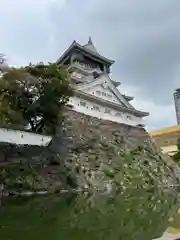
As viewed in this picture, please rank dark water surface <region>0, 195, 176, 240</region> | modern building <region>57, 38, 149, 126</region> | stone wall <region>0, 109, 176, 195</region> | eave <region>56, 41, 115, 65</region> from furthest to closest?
eave <region>56, 41, 115, 65</region> → modern building <region>57, 38, 149, 126</region> → stone wall <region>0, 109, 176, 195</region> → dark water surface <region>0, 195, 176, 240</region>

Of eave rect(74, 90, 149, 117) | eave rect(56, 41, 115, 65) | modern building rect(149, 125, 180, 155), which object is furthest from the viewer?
modern building rect(149, 125, 180, 155)

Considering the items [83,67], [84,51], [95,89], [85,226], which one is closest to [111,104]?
[95,89]

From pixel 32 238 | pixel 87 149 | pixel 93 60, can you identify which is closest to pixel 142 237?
pixel 32 238

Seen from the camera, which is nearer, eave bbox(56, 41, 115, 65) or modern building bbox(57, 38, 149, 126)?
modern building bbox(57, 38, 149, 126)

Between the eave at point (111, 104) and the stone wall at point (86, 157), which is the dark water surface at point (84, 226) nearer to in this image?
the stone wall at point (86, 157)

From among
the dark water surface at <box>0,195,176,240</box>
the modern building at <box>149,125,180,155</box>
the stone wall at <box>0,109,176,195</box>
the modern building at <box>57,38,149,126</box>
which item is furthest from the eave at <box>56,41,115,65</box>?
the dark water surface at <box>0,195,176,240</box>

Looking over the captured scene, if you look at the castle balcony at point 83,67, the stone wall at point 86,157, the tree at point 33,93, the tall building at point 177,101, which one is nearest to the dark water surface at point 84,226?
the stone wall at point 86,157

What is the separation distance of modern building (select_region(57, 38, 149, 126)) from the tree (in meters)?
4.49

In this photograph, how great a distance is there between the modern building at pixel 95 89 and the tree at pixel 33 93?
449 cm

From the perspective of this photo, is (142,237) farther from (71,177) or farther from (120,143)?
(120,143)

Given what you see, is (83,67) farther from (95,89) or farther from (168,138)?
(168,138)

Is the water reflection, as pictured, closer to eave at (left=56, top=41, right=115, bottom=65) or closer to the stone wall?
the stone wall

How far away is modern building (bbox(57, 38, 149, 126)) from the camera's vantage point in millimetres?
28797

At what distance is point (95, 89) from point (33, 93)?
12.7 meters
